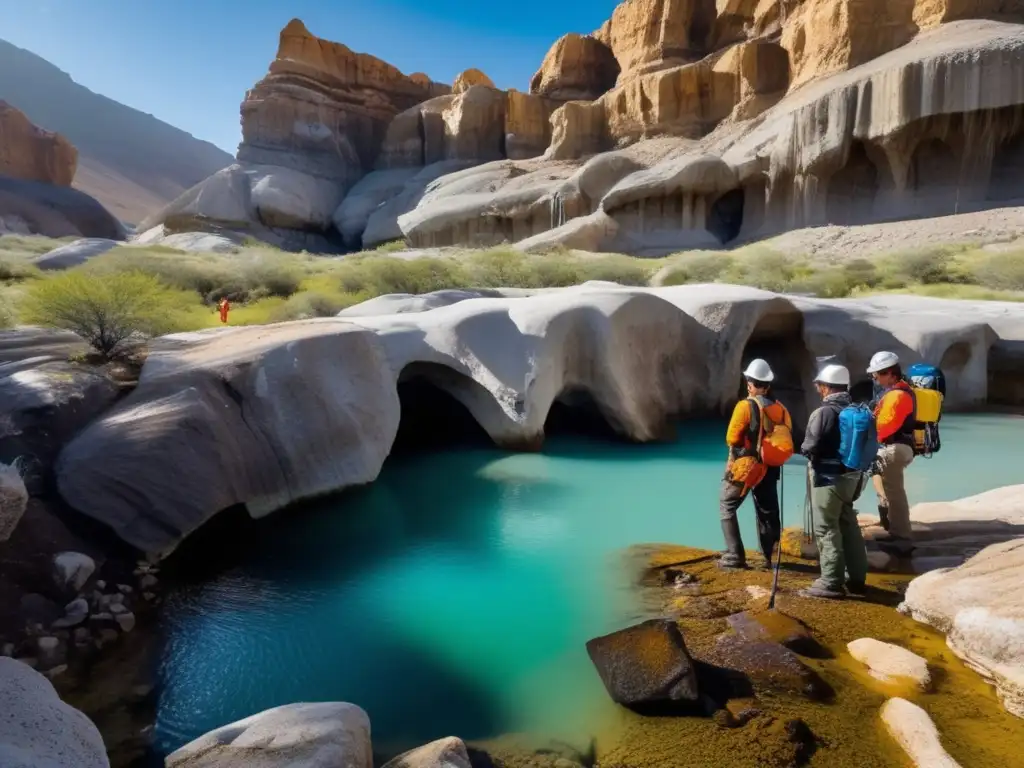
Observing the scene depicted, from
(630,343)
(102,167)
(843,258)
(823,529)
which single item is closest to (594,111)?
(843,258)

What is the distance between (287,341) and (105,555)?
2.88m

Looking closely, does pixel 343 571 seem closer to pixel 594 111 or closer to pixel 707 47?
pixel 594 111

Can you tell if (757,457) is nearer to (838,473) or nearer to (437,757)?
(838,473)

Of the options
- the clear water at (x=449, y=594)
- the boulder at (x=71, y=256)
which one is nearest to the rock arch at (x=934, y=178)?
the clear water at (x=449, y=594)

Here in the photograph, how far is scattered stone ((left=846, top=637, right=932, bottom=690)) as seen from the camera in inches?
148

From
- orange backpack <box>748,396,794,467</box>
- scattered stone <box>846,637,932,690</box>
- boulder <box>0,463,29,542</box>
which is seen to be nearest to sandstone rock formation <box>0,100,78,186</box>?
boulder <box>0,463,29,542</box>

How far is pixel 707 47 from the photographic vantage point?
37.6 meters

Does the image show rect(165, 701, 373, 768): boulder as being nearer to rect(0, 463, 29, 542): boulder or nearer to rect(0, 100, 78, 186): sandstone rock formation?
rect(0, 463, 29, 542): boulder

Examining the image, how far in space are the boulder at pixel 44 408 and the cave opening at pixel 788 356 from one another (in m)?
9.52

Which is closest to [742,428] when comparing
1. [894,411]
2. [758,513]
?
[758,513]

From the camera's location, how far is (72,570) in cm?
473

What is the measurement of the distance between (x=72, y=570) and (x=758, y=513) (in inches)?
200

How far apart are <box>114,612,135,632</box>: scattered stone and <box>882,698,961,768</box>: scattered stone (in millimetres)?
4599

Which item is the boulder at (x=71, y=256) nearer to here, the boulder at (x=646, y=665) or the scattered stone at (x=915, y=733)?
the boulder at (x=646, y=665)
